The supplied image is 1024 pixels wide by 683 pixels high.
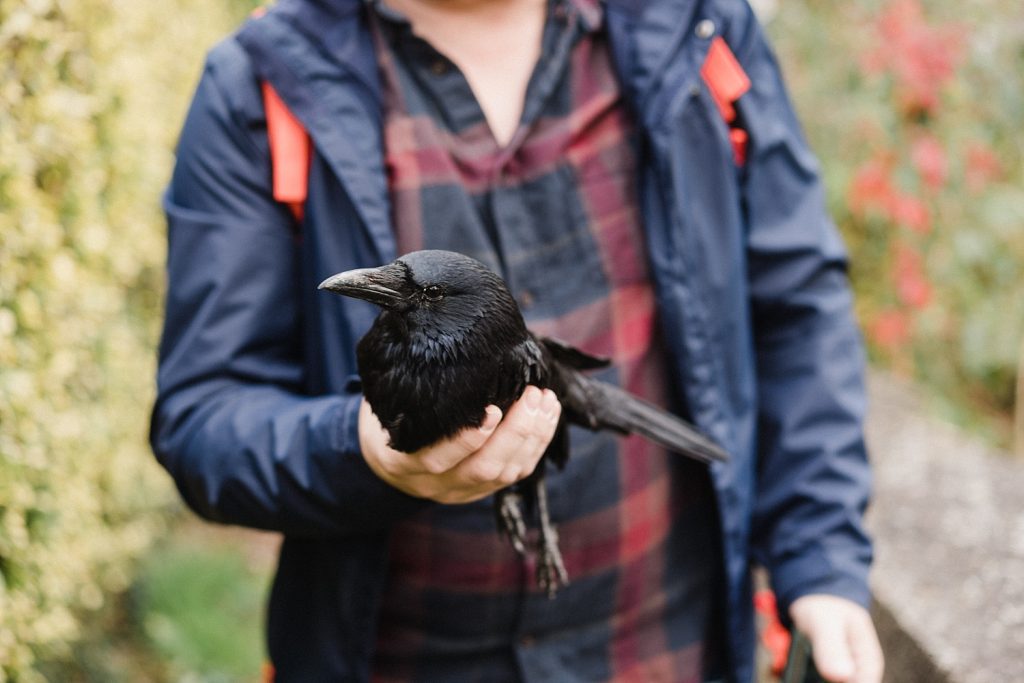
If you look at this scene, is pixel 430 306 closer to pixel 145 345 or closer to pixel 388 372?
pixel 388 372

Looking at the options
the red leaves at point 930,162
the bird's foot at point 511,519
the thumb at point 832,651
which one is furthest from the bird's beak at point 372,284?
the red leaves at point 930,162

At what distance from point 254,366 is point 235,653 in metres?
2.53

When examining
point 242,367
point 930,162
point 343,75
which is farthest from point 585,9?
point 930,162

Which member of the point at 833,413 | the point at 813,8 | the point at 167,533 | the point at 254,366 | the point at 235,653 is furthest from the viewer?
the point at 813,8

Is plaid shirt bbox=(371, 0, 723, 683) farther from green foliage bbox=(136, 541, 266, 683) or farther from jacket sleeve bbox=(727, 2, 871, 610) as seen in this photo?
green foliage bbox=(136, 541, 266, 683)

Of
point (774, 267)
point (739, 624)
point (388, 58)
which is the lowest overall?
point (739, 624)

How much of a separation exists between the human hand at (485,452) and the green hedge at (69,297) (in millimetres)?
985

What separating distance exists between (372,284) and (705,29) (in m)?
1.01

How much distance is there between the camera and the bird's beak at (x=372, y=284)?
160cm

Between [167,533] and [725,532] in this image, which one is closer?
[725,532]

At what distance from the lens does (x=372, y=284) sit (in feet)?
5.32

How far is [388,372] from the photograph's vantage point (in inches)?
65.9

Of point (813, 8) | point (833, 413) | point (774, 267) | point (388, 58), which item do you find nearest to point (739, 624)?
point (833, 413)

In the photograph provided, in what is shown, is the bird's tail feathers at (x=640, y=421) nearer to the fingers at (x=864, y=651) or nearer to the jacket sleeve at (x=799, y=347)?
the jacket sleeve at (x=799, y=347)
